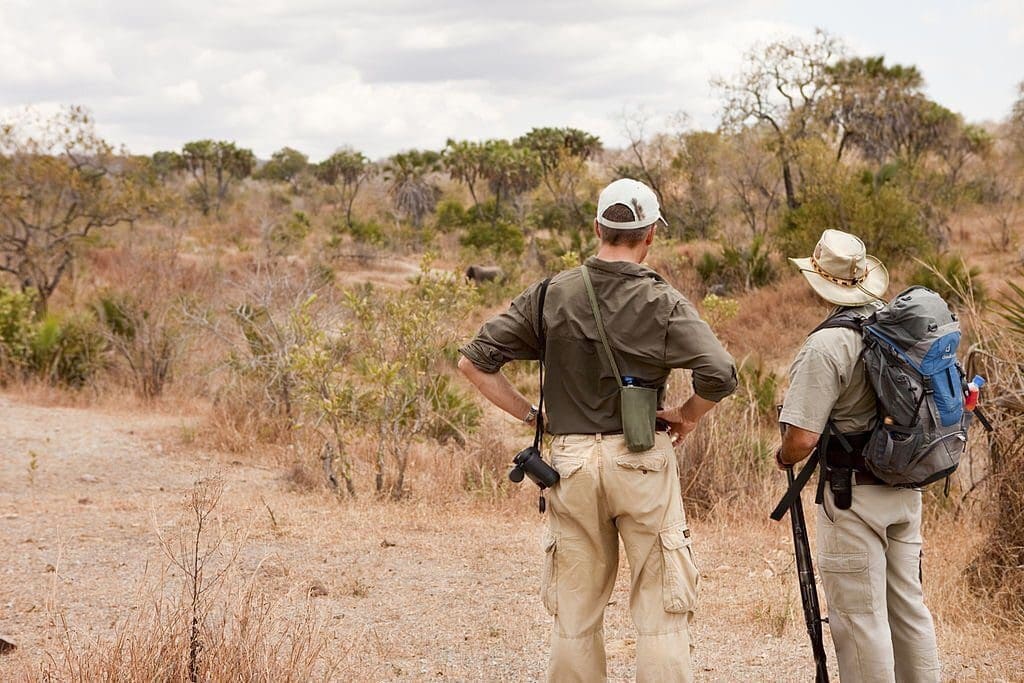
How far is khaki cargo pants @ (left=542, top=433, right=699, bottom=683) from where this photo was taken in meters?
3.26

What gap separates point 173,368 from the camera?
13125mm

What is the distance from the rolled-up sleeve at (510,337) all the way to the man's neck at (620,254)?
0.87 ft

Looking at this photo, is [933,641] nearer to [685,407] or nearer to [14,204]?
[685,407]

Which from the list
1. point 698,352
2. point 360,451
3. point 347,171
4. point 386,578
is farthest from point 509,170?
point 698,352

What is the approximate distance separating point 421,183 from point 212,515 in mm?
35981

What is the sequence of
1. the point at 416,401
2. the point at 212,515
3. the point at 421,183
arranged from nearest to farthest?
the point at 212,515
the point at 416,401
the point at 421,183

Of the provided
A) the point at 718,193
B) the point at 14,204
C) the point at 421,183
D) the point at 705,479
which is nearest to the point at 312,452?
the point at 705,479

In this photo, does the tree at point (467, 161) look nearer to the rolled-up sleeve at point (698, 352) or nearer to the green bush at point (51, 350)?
the green bush at point (51, 350)

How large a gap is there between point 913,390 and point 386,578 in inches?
136

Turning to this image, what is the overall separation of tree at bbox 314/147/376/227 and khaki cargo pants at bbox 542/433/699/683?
45292mm

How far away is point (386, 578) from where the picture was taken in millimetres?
5844

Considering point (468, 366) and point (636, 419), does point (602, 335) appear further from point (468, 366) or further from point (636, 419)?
point (468, 366)

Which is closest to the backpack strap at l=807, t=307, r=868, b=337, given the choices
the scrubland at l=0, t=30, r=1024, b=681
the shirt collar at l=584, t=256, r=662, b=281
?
the shirt collar at l=584, t=256, r=662, b=281

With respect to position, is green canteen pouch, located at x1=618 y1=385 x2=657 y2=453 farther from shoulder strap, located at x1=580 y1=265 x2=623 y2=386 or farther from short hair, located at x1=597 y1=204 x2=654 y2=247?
short hair, located at x1=597 y1=204 x2=654 y2=247
